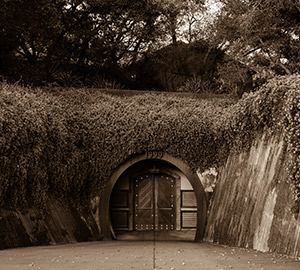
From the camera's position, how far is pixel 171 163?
1650cm

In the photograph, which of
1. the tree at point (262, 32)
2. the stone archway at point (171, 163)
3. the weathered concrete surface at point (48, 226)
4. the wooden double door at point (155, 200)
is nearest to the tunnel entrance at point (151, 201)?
the wooden double door at point (155, 200)

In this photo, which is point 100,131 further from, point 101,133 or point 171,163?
point 171,163

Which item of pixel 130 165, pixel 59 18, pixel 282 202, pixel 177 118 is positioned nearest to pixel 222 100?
pixel 177 118

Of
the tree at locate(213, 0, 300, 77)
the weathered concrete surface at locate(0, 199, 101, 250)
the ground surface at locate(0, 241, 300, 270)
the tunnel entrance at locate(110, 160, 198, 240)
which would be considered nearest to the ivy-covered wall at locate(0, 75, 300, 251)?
the weathered concrete surface at locate(0, 199, 101, 250)

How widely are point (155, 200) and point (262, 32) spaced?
313 inches

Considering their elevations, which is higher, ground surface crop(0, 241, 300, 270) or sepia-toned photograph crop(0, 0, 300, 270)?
sepia-toned photograph crop(0, 0, 300, 270)

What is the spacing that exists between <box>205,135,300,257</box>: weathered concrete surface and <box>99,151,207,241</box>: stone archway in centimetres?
33

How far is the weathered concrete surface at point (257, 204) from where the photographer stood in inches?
398

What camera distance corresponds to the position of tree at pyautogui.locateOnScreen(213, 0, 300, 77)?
63.8 ft

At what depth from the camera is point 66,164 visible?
48.6 feet

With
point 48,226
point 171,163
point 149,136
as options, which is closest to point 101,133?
point 149,136

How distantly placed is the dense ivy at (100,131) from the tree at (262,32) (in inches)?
138

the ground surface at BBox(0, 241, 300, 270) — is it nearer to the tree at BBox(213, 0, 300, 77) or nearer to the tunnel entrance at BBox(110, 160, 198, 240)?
the tunnel entrance at BBox(110, 160, 198, 240)

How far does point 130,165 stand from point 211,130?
2796 mm
